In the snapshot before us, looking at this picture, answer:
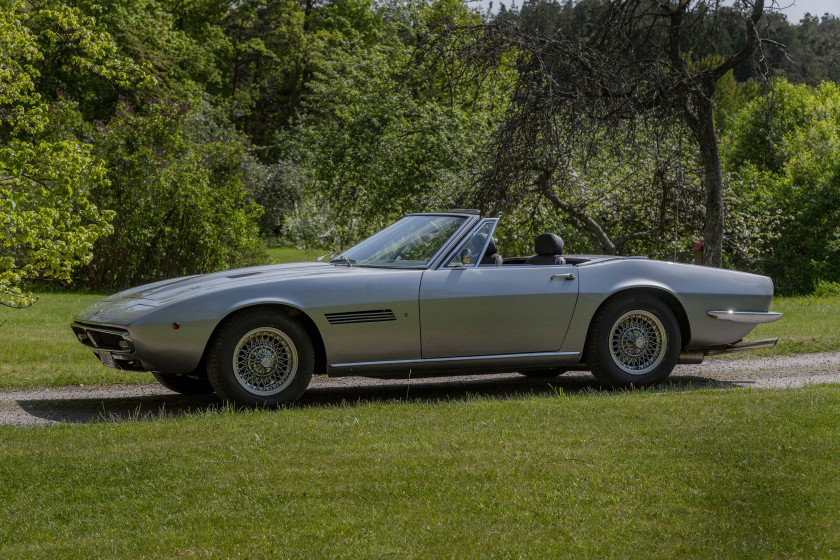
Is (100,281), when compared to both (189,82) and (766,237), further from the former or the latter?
(189,82)

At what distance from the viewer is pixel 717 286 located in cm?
850

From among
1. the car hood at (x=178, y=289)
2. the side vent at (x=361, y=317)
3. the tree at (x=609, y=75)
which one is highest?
the tree at (x=609, y=75)

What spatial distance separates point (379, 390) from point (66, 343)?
5.04 metres

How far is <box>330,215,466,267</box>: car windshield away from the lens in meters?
7.94

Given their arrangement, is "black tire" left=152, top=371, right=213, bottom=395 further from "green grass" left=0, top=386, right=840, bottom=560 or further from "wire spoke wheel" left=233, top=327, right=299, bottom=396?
"green grass" left=0, top=386, right=840, bottom=560

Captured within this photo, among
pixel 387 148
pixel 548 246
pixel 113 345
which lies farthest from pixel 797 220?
pixel 113 345

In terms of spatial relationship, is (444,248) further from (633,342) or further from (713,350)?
(713,350)

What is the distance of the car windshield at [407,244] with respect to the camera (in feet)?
26.1

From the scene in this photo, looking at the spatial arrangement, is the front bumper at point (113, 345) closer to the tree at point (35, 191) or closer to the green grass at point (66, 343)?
the green grass at point (66, 343)

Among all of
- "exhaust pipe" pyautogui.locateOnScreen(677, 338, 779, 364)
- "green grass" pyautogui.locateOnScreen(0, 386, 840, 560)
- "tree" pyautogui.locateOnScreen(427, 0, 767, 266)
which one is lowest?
"green grass" pyautogui.locateOnScreen(0, 386, 840, 560)

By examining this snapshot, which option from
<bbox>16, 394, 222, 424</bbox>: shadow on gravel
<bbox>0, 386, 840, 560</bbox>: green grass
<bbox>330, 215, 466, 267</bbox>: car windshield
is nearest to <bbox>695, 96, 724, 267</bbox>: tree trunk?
<bbox>330, 215, 466, 267</bbox>: car windshield

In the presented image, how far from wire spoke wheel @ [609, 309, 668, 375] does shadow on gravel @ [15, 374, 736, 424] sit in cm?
25

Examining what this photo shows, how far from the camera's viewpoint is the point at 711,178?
502 inches

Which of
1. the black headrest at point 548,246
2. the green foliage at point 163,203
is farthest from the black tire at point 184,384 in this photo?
the green foliage at point 163,203
